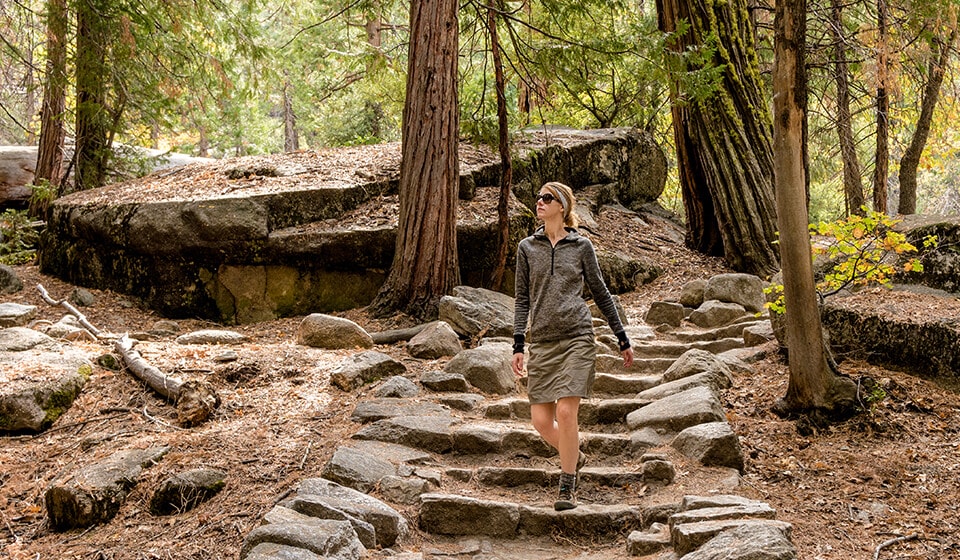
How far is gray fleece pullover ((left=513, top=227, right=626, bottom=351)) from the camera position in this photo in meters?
4.51

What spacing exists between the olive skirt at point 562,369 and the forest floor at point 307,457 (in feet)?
2.83

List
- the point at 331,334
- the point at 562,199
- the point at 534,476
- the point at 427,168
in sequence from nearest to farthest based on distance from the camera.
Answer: the point at 562,199
the point at 534,476
the point at 331,334
the point at 427,168

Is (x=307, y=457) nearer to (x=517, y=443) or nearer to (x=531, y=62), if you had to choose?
(x=517, y=443)

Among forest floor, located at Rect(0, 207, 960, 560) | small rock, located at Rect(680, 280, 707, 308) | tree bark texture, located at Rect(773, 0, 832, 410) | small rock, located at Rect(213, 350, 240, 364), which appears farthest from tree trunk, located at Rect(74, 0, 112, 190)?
tree bark texture, located at Rect(773, 0, 832, 410)

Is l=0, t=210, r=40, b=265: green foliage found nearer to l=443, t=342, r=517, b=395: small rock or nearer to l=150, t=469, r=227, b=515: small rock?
l=443, t=342, r=517, b=395: small rock

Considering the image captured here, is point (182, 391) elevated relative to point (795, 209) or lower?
lower

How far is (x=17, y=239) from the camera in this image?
11.8 meters

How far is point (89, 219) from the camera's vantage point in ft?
32.8

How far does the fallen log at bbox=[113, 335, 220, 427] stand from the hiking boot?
272 cm

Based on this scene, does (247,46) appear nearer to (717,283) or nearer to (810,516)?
(717,283)

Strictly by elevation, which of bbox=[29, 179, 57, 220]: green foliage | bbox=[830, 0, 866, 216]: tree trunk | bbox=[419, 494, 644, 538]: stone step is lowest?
bbox=[419, 494, 644, 538]: stone step

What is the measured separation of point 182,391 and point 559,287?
3058 millimetres

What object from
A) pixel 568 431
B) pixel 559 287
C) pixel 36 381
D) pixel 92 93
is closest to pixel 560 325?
pixel 559 287

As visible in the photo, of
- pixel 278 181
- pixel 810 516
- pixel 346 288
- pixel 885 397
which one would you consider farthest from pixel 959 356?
pixel 278 181
